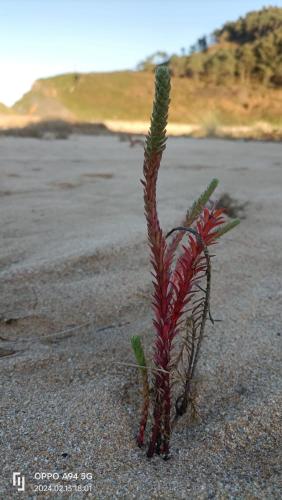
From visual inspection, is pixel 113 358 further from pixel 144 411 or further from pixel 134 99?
pixel 134 99

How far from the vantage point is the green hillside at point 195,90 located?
59.5 feet

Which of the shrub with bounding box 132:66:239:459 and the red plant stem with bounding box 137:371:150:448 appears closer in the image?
the shrub with bounding box 132:66:239:459

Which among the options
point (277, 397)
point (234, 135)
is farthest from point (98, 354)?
point (234, 135)

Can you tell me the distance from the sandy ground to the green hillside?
16.2 m

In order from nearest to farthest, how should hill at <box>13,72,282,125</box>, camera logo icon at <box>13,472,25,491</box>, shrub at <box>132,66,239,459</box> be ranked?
shrub at <box>132,66,239,459</box>
camera logo icon at <box>13,472,25,491</box>
hill at <box>13,72,282,125</box>

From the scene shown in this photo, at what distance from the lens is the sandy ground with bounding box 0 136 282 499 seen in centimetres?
82

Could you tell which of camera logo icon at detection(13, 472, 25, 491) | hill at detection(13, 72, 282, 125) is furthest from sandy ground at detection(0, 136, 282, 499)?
hill at detection(13, 72, 282, 125)

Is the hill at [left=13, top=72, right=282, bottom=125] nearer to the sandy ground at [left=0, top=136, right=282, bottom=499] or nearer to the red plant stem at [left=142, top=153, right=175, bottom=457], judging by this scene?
the sandy ground at [left=0, top=136, right=282, bottom=499]

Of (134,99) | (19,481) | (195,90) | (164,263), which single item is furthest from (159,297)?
(195,90)

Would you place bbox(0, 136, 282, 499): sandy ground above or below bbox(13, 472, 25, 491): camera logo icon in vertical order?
above

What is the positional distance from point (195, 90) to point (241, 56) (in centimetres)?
219

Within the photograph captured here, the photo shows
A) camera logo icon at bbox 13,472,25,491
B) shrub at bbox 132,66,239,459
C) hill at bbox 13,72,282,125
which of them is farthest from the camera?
hill at bbox 13,72,282,125

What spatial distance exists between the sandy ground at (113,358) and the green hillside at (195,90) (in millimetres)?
16164

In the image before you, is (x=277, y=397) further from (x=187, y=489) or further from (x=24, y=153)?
(x=24, y=153)
